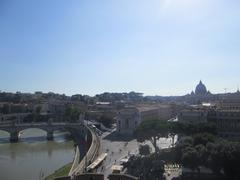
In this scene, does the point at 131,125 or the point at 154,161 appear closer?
the point at 154,161

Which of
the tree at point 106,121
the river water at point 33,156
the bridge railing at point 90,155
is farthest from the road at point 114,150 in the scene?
the tree at point 106,121

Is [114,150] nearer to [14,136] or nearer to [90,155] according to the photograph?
[90,155]

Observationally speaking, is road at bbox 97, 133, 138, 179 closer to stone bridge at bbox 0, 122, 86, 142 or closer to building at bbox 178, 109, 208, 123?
building at bbox 178, 109, 208, 123

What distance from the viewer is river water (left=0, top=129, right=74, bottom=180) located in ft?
87.0

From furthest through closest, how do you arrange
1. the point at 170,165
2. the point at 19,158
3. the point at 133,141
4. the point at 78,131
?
the point at 78,131
the point at 133,141
the point at 19,158
the point at 170,165

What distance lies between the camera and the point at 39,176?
2514 cm

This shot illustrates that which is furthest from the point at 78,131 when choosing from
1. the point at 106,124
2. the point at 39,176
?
the point at 39,176

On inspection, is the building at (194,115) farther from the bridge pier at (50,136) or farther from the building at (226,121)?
the bridge pier at (50,136)

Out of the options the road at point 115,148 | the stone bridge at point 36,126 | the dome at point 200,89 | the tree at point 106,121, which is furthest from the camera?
the dome at point 200,89

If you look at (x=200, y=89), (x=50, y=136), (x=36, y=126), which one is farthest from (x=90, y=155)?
(x=200, y=89)

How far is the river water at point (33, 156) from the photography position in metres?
26.5

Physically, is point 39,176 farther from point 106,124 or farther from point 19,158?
point 106,124

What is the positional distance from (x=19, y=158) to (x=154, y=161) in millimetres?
15566

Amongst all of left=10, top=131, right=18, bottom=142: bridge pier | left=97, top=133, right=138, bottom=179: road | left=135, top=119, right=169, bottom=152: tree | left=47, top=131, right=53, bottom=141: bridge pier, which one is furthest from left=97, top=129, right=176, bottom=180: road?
left=10, top=131, right=18, bottom=142: bridge pier
